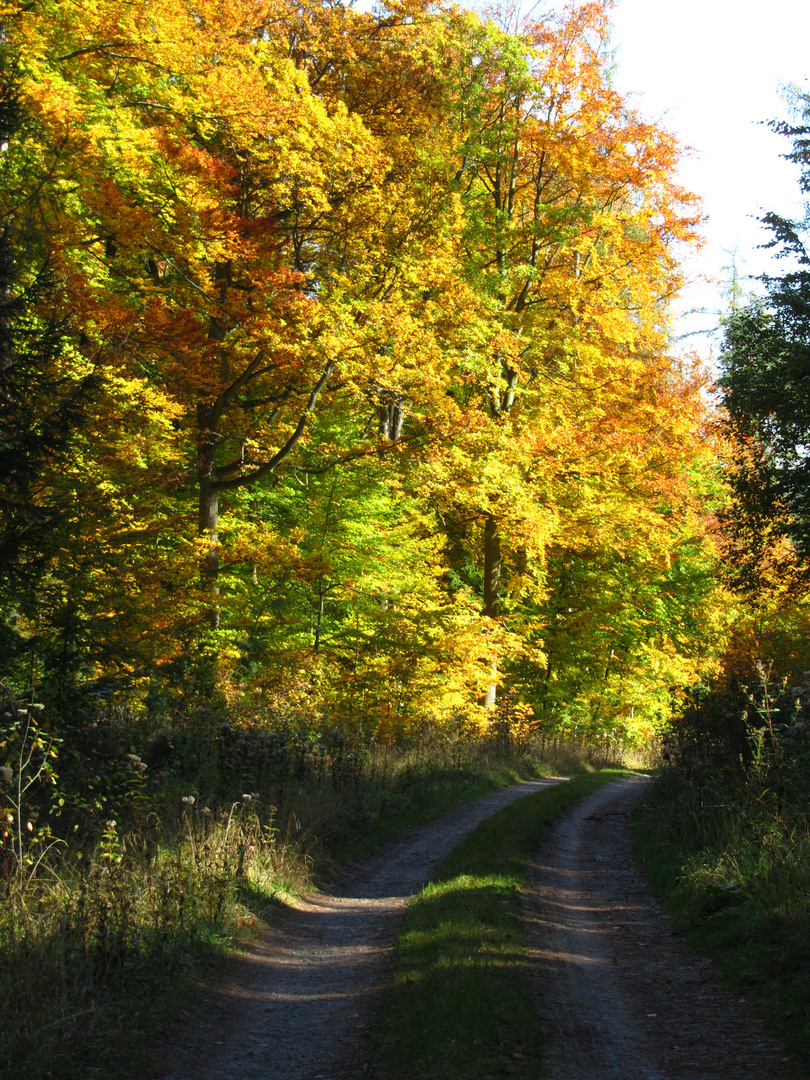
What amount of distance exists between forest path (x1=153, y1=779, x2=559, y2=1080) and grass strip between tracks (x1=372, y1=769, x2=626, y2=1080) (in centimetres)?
25

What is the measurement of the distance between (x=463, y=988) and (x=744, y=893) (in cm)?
302

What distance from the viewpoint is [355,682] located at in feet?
57.6

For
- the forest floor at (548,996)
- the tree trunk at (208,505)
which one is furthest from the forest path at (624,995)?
the tree trunk at (208,505)

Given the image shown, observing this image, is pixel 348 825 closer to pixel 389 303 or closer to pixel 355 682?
pixel 355 682

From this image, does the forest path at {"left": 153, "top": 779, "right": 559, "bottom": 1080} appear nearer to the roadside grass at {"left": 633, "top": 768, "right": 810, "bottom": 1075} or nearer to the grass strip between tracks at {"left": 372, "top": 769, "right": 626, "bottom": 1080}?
the grass strip between tracks at {"left": 372, "top": 769, "right": 626, "bottom": 1080}

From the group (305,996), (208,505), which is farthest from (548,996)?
(208,505)

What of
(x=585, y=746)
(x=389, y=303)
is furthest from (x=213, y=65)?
(x=585, y=746)

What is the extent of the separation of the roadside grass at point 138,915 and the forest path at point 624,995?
2515 mm

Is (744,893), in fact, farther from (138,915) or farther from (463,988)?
(138,915)

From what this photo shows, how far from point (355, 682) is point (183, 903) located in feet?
34.9

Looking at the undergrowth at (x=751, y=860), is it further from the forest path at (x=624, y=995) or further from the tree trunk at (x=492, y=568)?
the tree trunk at (x=492, y=568)

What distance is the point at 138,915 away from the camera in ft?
20.9

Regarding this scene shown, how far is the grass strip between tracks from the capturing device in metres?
4.88

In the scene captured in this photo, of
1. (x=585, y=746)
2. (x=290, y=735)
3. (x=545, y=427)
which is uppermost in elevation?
(x=545, y=427)
